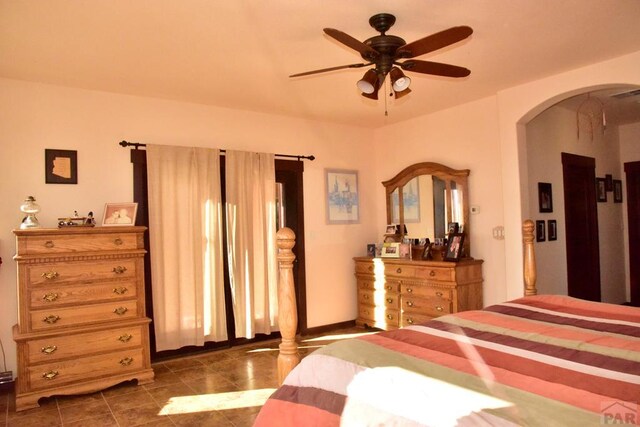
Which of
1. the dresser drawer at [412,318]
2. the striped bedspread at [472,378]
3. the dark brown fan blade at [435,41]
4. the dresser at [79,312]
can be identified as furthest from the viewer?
the dresser drawer at [412,318]

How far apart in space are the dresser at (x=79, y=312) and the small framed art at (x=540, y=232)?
13.4 ft

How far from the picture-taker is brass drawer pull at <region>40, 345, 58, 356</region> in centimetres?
316

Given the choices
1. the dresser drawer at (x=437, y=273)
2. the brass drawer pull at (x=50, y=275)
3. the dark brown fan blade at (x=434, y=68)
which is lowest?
the dresser drawer at (x=437, y=273)

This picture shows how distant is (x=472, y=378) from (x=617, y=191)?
6.06m

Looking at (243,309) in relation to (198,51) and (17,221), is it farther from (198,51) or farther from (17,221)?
(198,51)

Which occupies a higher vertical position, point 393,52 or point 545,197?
point 393,52

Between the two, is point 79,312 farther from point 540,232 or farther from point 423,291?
point 540,232

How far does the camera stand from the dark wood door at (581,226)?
517 centimetres

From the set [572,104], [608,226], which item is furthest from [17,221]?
[608,226]

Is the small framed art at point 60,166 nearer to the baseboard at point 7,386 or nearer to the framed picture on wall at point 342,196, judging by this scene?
the baseboard at point 7,386

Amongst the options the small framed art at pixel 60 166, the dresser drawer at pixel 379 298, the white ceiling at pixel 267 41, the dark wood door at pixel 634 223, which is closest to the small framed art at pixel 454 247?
the dresser drawer at pixel 379 298

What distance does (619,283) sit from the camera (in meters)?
5.91

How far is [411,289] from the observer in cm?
467

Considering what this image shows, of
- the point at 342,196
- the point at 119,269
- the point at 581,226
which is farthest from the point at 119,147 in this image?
the point at 581,226
